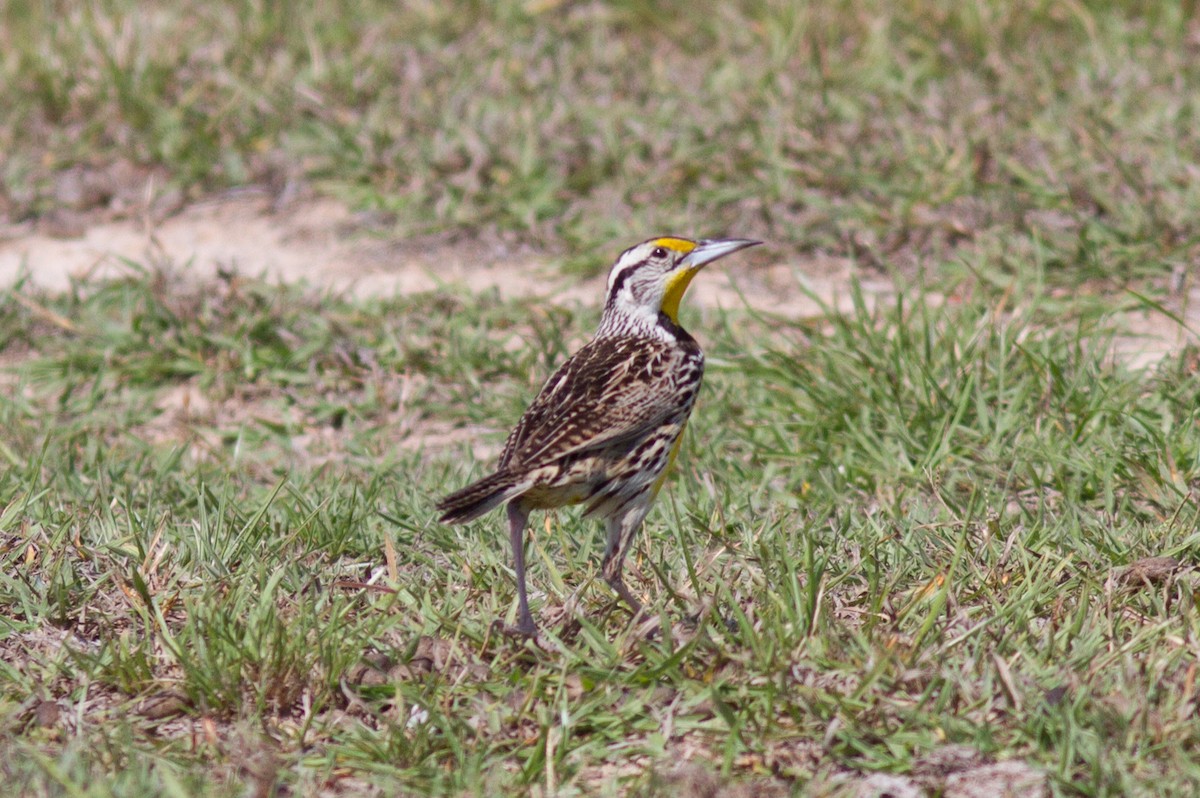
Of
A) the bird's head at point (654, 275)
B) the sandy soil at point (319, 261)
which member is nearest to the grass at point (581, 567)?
the sandy soil at point (319, 261)

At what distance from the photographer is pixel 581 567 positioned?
16.5 feet

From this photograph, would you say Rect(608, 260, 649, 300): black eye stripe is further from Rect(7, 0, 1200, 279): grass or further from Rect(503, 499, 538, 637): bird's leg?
Rect(7, 0, 1200, 279): grass

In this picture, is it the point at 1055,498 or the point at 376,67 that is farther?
the point at 376,67

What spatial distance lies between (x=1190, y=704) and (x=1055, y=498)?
168 cm

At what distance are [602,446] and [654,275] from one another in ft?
3.02

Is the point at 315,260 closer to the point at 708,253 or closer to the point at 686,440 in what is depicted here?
the point at 686,440

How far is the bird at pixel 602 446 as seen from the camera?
4402mm

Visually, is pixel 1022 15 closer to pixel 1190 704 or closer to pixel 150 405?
pixel 150 405

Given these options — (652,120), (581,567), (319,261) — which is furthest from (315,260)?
(581,567)

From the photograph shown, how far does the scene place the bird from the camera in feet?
14.4

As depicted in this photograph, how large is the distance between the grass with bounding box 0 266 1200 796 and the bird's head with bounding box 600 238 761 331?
65cm

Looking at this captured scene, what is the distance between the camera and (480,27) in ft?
32.3

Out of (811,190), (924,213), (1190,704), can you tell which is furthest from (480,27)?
(1190,704)

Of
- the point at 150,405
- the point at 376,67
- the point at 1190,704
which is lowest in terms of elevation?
the point at 150,405
